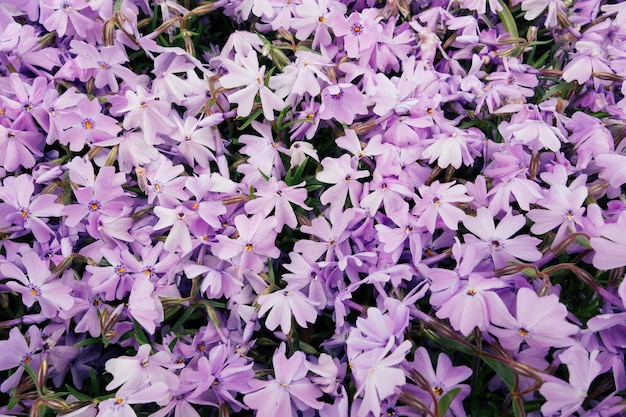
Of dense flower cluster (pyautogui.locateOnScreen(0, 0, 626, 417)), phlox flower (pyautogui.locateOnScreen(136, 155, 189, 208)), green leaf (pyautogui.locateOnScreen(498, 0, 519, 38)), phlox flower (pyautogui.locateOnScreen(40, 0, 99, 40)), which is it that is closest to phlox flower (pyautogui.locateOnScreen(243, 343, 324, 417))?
dense flower cluster (pyautogui.locateOnScreen(0, 0, 626, 417))

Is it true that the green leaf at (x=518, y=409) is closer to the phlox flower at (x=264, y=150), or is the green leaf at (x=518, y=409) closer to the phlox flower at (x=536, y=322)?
the phlox flower at (x=536, y=322)

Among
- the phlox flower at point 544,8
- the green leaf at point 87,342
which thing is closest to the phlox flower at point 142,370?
the green leaf at point 87,342

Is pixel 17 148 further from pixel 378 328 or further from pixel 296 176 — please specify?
pixel 378 328

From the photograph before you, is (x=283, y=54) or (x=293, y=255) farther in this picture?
(x=283, y=54)

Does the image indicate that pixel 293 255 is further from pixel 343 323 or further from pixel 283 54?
pixel 283 54

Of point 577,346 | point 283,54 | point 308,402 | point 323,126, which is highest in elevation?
point 283,54

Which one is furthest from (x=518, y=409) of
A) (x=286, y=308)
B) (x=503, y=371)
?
(x=286, y=308)

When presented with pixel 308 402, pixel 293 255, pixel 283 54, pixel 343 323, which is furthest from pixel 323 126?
pixel 308 402
